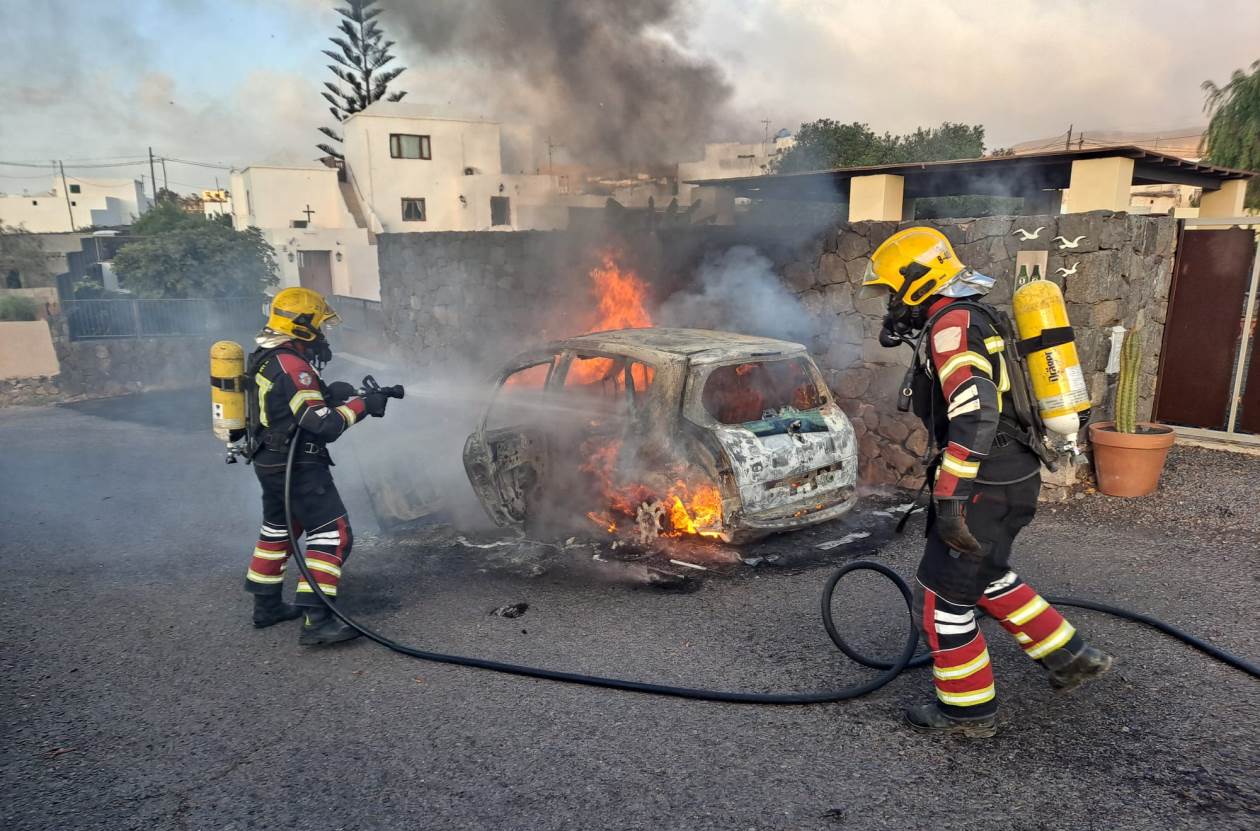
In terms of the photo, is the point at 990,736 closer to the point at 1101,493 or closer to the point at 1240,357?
the point at 1101,493

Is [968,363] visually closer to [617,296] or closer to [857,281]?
[857,281]

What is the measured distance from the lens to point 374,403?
452cm

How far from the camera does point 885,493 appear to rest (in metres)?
6.93

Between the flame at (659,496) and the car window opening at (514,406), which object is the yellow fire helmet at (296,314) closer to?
Answer: the car window opening at (514,406)

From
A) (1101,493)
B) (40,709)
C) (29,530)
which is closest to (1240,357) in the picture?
(1101,493)

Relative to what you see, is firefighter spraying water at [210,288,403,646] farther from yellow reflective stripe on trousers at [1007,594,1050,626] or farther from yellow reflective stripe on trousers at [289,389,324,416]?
yellow reflective stripe on trousers at [1007,594,1050,626]

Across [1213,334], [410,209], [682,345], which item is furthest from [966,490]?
[410,209]

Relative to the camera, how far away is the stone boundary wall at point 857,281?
623cm

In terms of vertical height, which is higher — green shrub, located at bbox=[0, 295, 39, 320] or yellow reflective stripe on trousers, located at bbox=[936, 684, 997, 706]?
green shrub, located at bbox=[0, 295, 39, 320]

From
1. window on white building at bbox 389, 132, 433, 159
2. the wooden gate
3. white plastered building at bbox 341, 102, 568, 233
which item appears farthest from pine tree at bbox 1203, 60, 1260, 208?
window on white building at bbox 389, 132, 433, 159

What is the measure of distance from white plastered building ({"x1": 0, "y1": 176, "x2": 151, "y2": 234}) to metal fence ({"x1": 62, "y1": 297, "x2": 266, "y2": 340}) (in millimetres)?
45895

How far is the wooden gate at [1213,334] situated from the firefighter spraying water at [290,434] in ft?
25.2

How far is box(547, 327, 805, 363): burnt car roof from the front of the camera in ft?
17.0

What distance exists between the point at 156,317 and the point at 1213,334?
16.9 meters
